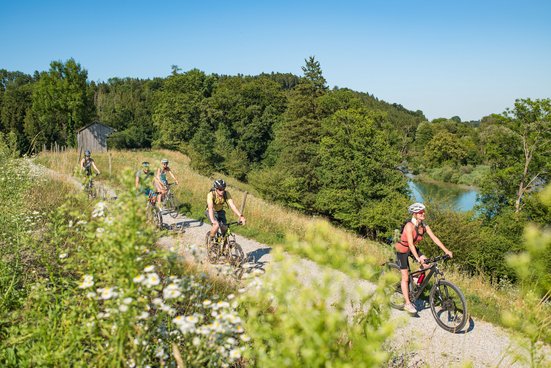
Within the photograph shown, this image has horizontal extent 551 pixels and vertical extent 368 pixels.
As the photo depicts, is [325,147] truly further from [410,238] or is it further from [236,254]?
[410,238]

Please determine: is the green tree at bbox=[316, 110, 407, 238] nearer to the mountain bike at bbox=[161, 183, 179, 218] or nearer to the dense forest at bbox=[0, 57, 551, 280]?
the dense forest at bbox=[0, 57, 551, 280]

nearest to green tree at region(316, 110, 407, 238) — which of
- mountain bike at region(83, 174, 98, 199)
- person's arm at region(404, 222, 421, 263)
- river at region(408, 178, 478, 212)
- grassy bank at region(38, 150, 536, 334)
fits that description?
river at region(408, 178, 478, 212)

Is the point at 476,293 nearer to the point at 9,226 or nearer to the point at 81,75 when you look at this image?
the point at 9,226

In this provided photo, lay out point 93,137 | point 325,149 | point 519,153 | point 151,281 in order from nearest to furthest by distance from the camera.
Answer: point 151,281 < point 519,153 < point 93,137 < point 325,149

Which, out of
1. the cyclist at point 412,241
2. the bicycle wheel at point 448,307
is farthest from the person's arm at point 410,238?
the bicycle wheel at point 448,307

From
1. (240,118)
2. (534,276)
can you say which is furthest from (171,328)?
(240,118)

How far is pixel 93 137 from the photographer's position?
108 ft

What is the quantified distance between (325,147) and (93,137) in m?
21.1

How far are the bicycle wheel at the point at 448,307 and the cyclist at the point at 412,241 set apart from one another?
393 mm

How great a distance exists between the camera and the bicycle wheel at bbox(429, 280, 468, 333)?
626cm

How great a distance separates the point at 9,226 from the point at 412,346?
17.5ft

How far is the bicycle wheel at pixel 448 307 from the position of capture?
6261 mm

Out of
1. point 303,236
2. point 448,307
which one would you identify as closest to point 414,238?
point 448,307

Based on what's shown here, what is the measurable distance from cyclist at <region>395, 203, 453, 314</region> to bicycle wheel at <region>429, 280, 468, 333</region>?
1.29 ft
